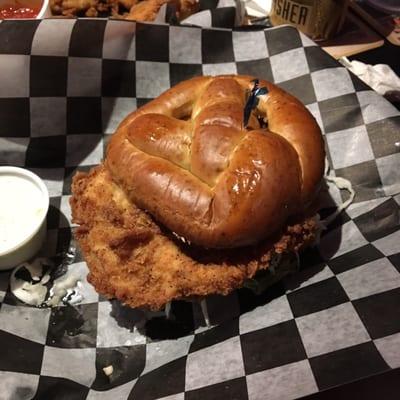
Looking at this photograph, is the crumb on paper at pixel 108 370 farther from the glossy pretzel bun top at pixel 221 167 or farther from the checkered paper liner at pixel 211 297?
the glossy pretzel bun top at pixel 221 167

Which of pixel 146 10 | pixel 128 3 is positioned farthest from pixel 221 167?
pixel 128 3

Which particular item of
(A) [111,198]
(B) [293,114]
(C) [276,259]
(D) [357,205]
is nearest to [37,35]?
(A) [111,198]

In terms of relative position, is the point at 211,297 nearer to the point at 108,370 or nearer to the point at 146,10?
the point at 108,370

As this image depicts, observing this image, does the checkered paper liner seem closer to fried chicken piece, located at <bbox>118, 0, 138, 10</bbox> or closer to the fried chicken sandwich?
the fried chicken sandwich

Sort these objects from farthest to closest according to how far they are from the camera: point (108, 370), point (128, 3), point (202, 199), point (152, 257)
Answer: point (128, 3), point (108, 370), point (152, 257), point (202, 199)

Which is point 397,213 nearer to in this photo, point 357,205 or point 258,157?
point 357,205
